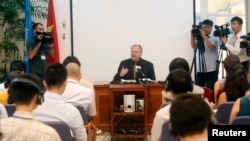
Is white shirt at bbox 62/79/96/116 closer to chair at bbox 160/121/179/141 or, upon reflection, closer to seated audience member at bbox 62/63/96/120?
seated audience member at bbox 62/63/96/120

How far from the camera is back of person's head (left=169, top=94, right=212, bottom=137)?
1.89 m

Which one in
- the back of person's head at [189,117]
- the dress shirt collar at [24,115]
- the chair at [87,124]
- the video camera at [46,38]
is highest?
the video camera at [46,38]

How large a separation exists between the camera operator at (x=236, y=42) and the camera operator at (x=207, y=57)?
0.31 m

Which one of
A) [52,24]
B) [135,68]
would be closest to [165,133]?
[135,68]

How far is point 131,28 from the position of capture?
7355 mm

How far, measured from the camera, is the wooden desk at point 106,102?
6297 mm

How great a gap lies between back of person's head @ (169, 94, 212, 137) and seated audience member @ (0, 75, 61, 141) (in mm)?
838

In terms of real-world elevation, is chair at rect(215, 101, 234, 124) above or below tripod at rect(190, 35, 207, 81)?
below

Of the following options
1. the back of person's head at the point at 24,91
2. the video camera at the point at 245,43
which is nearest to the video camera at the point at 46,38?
Answer: the video camera at the point at 245,43

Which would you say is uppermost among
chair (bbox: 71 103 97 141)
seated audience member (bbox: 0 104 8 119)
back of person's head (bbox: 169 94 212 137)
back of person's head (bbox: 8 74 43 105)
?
back of person's head (bbox: 8 74 43 105)

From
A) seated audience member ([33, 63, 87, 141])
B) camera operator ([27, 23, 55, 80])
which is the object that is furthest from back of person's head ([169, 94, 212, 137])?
camera operator ([27, 23, 55, 80])

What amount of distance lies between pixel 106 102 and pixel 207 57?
1.92m

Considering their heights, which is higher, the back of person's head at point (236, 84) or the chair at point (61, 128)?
the back of person's head at point (236, 84)

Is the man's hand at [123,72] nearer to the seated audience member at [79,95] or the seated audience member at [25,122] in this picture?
the seated audience member at [79,95]
